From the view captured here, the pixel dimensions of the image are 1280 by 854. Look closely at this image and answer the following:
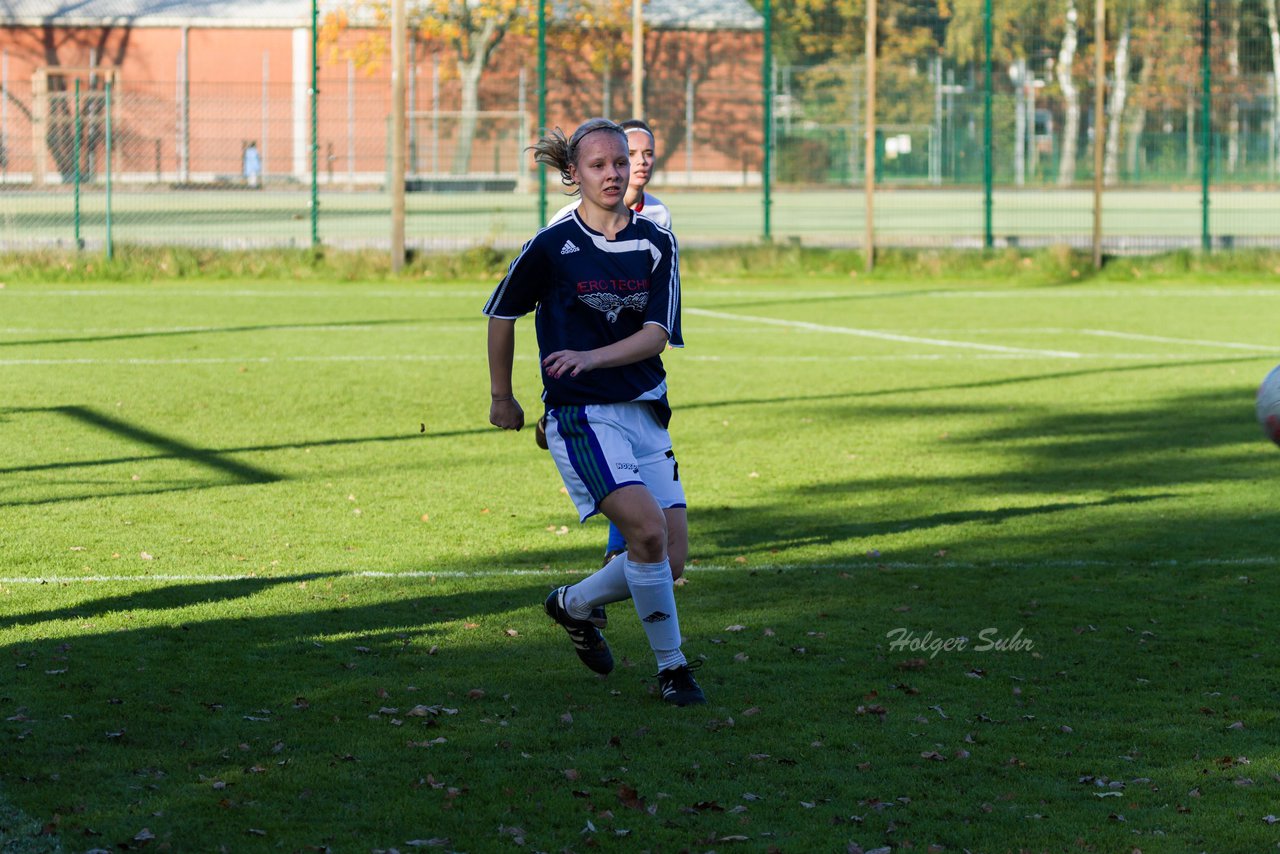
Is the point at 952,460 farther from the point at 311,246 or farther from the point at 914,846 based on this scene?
the point at 311,246

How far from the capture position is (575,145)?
18.4 ft

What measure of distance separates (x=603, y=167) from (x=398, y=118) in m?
17.6

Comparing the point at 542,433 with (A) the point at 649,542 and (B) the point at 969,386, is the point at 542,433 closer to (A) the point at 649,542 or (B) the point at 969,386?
(A) the point at 649,542

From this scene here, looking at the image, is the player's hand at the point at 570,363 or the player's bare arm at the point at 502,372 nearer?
the player's hand at the point at 570,363

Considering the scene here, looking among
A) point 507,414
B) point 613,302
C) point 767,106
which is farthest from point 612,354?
point 767,106

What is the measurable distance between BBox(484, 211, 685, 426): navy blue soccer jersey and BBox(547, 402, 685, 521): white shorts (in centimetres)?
6

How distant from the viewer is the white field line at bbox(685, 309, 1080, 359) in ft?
53.6

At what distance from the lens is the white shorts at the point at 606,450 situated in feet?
18.3

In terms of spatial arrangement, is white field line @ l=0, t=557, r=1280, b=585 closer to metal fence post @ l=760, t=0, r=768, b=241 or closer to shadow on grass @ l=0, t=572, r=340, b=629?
shadow on grass @ l=0, t=572, r=340, b=629

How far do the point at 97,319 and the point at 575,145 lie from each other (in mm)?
13514

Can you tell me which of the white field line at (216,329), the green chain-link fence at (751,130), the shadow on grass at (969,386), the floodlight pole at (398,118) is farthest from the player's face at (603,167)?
the green chain-link fence at (751,130)

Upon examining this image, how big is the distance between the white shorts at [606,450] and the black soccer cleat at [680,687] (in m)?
0.60

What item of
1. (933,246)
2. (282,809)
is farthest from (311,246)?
(282,809)

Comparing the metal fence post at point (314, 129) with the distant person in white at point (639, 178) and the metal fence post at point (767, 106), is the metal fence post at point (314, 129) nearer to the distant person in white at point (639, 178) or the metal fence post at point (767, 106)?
the metal fence post at point (767, 106)
